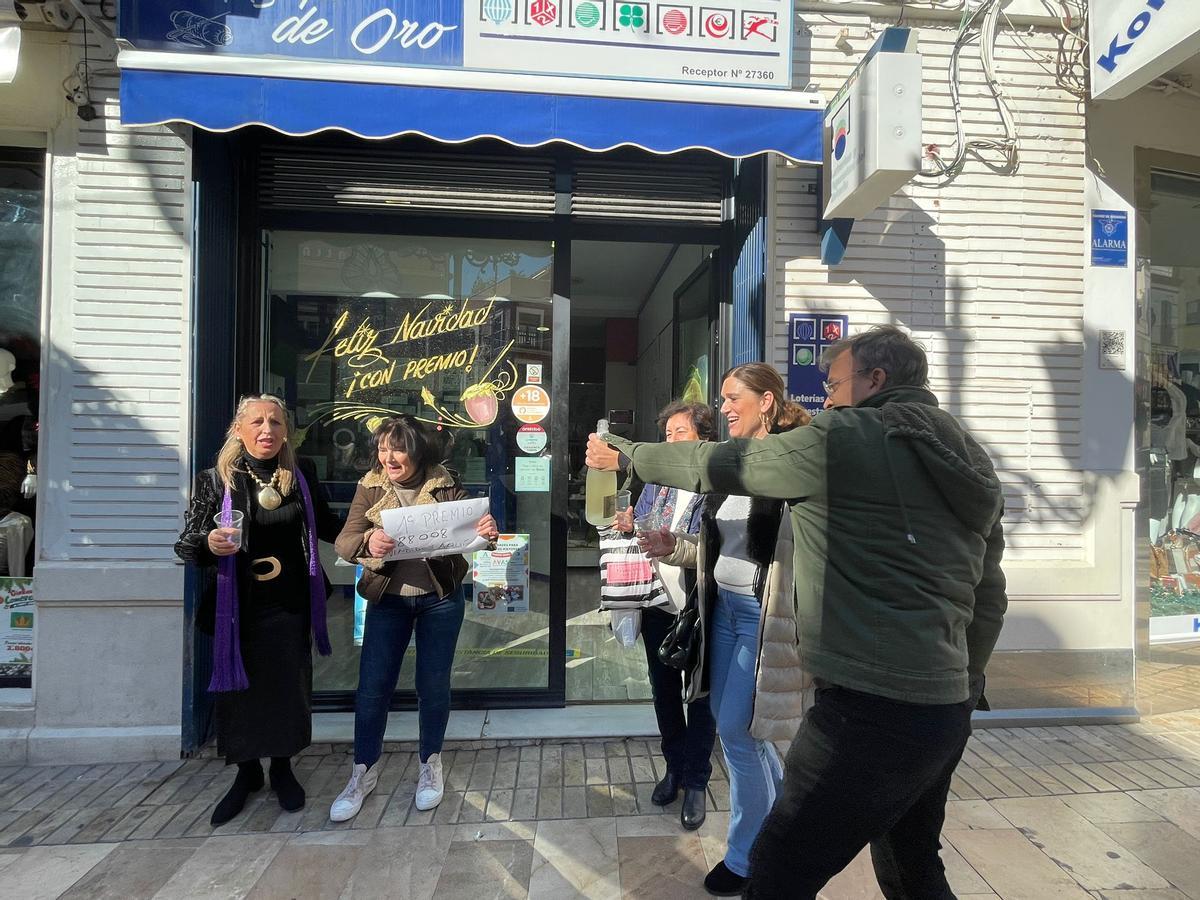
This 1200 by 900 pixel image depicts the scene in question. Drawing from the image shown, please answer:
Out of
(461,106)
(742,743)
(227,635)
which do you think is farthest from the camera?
(461,106)

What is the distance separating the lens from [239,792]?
3.09m

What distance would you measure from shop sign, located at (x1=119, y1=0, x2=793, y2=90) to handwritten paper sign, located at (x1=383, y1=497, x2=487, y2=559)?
87.5 inches

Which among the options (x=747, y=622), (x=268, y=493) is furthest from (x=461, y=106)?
(x=747, y=622)

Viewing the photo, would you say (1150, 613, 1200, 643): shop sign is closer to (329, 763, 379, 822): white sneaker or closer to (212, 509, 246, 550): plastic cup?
(329, 763, 379, 822): white sneaker

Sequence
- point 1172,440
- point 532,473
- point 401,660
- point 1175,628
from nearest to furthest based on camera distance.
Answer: point 401,660
point 532,473
point 1175,628
point 1172,440

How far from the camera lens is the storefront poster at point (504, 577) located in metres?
4.24

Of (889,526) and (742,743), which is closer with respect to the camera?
(889,526)

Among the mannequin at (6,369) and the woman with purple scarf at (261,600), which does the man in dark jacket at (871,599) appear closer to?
the woman with purple scarf at (261,600)

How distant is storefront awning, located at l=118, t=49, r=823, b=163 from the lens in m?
3.11

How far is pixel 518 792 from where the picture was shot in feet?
10.8

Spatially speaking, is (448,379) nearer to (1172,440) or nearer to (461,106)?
(461,106)

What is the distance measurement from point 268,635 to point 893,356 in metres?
2.75

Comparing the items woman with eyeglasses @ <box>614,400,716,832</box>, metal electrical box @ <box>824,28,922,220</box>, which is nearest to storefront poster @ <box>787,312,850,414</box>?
metal electrical box @ <box>824,28,922,220</box>

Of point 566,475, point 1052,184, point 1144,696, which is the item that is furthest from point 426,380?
point 1144,696
